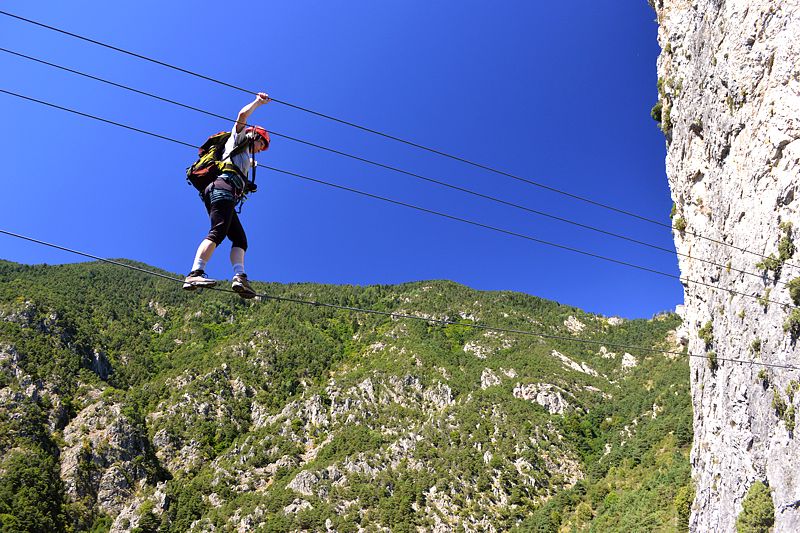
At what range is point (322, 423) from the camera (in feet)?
308

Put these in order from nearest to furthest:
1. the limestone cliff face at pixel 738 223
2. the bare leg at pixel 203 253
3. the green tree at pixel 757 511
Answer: the bare leg at pixel 203 253 → the limestone cliff face at pixel 738 223 → the green tree at pixel 757 511

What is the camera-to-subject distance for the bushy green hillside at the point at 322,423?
220ft

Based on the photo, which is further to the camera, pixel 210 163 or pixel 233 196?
pixel 210 163

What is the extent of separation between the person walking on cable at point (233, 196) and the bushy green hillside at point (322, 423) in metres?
42.0

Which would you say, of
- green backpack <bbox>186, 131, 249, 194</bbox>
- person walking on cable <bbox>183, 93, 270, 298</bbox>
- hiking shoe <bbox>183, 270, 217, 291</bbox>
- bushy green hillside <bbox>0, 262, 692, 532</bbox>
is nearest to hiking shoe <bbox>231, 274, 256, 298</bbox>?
person walking on cable <bbox>183, 93, 270, 298</bbox>

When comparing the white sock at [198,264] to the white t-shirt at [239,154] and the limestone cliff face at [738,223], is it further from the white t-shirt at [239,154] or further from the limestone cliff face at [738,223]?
the limestone cliff face at [738,223]

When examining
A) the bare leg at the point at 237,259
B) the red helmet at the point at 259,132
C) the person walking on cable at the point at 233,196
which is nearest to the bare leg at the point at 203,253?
the person walking on cable at the point at 233,196

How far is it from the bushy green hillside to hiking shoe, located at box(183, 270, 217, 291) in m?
42.3

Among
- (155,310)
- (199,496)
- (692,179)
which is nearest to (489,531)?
(199,496)

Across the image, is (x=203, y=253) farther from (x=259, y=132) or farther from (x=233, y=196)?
(x=259, y=132)

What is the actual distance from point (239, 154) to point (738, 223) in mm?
25258

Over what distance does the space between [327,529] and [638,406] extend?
59.6 meters

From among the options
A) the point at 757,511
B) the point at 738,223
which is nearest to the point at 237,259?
the point at 757,511

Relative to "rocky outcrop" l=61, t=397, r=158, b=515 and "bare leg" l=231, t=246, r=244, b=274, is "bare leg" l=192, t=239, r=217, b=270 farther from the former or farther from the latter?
"rocky outcrop" l=61, t=397, r=158, b=515
